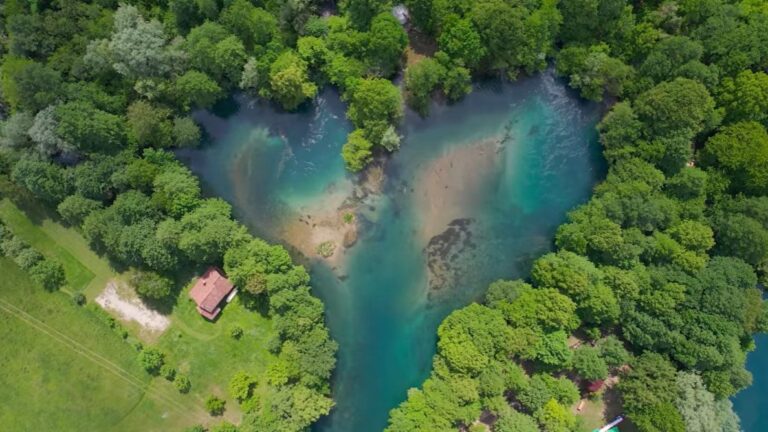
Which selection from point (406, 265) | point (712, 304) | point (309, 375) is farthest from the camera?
point (406, 265)

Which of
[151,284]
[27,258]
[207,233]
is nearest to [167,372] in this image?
[151,284]

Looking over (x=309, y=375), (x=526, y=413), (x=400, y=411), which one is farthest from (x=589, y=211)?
(x=309, y=375)

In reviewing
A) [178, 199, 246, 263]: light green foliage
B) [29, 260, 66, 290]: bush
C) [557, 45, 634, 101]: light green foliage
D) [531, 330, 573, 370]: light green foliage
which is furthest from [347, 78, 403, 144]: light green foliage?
[29, 260, 66, 290]: bush

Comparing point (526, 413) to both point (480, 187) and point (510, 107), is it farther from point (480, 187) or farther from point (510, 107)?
point (510, 107)

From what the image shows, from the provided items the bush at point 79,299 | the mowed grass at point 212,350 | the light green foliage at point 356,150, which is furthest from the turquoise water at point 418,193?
the bush at point 79,299

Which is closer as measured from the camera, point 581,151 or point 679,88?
point 679,88

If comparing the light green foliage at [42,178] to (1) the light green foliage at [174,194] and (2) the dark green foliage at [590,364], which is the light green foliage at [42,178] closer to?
(1) the light green foliage at [174,194]
